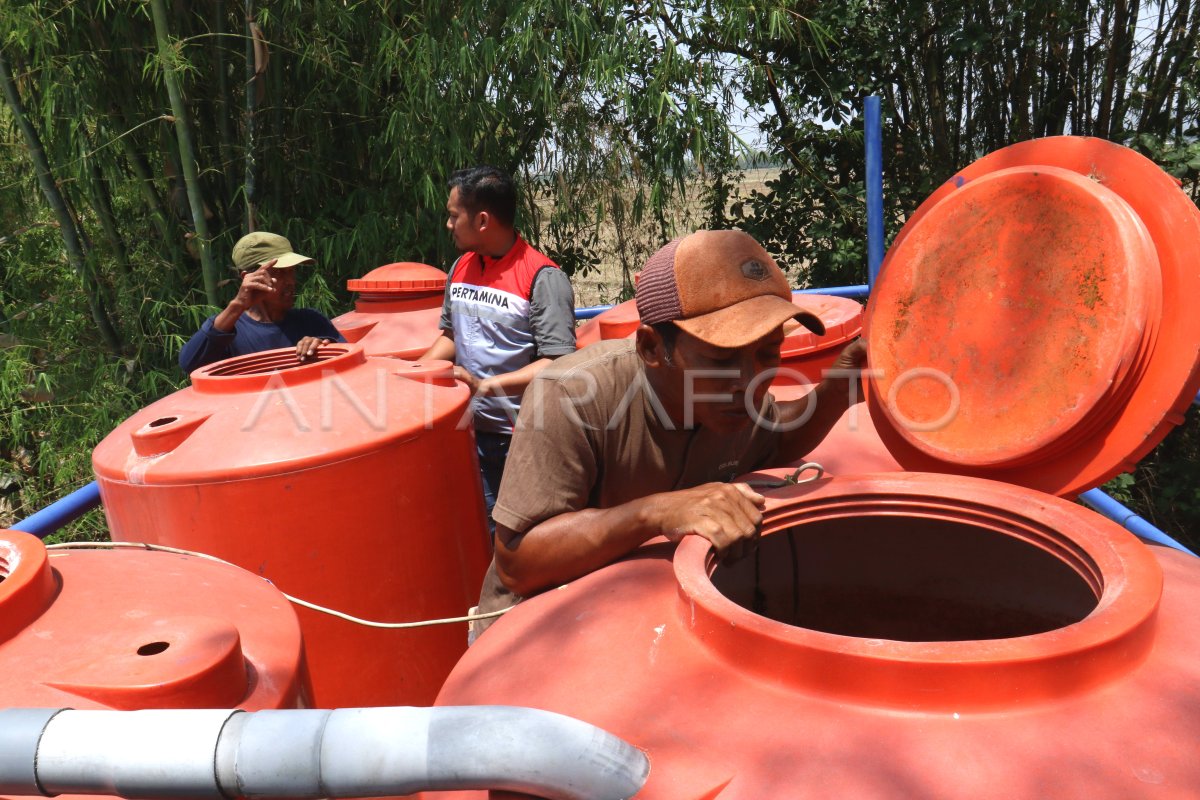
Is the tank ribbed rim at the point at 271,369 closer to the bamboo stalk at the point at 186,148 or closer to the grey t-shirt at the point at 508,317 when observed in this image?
the grey t-shirt at the point at 508,317

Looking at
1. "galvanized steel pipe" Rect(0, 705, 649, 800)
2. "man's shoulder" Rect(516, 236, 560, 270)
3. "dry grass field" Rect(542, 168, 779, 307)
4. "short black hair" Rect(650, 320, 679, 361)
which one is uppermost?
"short black hair" Rect(650, 320, 679, 361)

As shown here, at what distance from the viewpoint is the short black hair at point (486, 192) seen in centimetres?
331

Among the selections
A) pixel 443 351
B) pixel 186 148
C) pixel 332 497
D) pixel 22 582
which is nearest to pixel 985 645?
pixel 22 582

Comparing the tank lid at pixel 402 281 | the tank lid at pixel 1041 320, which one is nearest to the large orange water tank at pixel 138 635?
the tank lid at pixel 1041 320

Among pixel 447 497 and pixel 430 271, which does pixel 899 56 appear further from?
pixel 447 497

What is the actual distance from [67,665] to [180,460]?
1.10 meters

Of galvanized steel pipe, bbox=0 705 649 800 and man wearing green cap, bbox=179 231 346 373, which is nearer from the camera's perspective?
galvanized steel pipe, bbox=0 705 649 800

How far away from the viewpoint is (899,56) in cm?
635

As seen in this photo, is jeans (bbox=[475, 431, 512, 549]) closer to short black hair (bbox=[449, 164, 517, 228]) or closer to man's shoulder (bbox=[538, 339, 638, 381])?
short black hair (bbox=[449, 164, 517, 228])

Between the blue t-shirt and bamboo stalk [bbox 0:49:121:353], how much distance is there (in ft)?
7.23

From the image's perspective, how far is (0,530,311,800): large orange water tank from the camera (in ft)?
4.45

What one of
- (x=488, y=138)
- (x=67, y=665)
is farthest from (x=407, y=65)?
(x=67, y=665)

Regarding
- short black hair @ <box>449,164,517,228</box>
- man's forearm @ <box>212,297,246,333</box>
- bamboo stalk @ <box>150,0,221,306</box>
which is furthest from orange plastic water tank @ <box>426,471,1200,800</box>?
bamboo stalk @ <box>150,0,221,306</box>

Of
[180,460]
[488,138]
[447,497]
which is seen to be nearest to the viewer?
[180,460]
